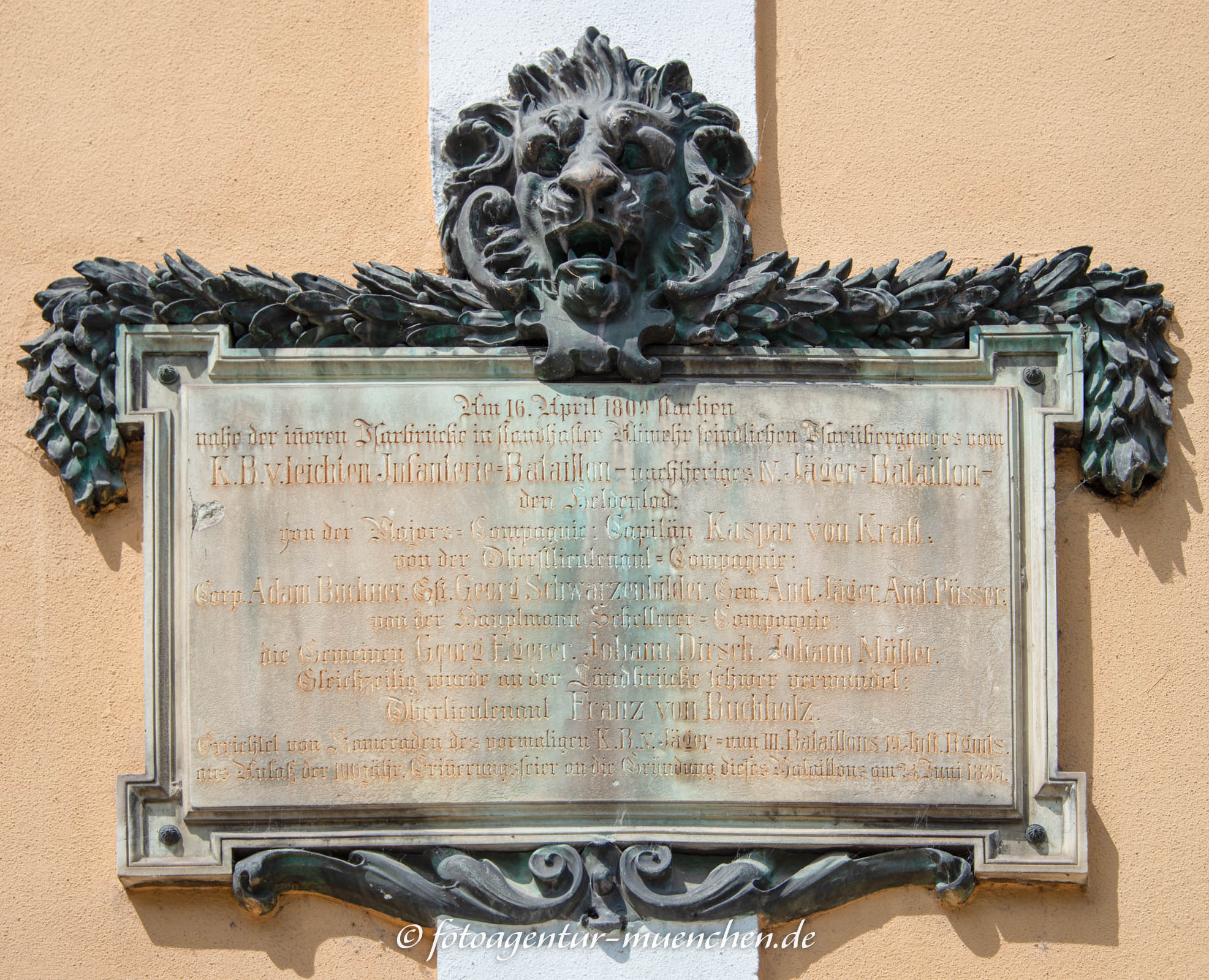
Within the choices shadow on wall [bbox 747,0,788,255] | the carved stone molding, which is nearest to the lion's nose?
shadow on wall [bbox 747,0,788,255]

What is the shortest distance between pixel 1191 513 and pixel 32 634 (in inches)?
145

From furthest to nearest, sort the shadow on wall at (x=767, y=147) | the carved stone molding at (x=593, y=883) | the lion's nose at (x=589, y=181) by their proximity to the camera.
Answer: the shadow on wall at (x=767, y=147)
the lion's nose at (x=589, y=181)
the carved stone molding at (x=593, y=883)

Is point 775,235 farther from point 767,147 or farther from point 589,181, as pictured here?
point 589,181

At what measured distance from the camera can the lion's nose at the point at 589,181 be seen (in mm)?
5051

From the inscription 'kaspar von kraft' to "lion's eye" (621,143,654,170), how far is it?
0.74m

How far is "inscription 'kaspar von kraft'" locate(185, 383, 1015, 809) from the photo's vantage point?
4883mm

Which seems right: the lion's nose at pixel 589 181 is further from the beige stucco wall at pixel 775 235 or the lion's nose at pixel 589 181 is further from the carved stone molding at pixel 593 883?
the carved stone molding at pixel 593 883

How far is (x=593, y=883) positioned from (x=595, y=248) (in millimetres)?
1978

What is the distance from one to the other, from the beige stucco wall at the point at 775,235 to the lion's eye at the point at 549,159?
43 cm

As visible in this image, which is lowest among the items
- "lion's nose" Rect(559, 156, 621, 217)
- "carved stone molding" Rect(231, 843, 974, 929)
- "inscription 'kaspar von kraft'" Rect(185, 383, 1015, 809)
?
"carved stone molding" Rect(231, 843, 974, 929)

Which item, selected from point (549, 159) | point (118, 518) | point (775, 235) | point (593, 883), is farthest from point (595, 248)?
point (593, 883)

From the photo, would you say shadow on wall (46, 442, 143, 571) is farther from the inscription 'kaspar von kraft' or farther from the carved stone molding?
the carved stone molding

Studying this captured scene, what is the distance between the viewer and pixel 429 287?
514 centimetres

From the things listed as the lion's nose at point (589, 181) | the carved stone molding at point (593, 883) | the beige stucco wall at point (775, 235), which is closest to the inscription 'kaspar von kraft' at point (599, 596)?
the carved stone molding at point (593, 883)
